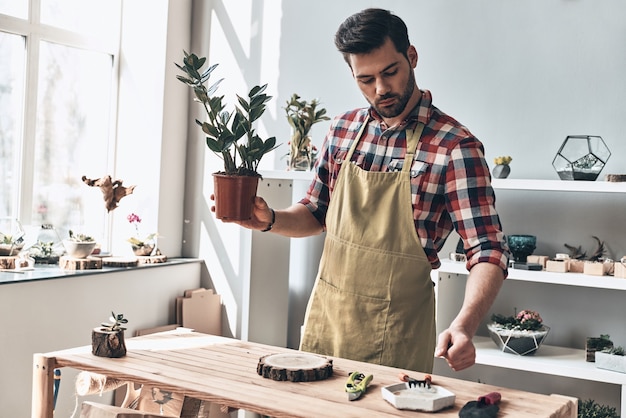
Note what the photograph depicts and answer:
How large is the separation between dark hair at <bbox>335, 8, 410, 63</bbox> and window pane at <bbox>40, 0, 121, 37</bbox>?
7.56ft

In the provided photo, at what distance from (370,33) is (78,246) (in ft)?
6.86

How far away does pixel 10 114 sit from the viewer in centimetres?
380

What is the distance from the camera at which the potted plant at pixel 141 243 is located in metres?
4.08

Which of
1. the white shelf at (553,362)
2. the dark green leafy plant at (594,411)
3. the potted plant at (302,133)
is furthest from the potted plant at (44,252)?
the dark green leafy plant at (594,411)

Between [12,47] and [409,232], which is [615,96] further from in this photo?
[12,47]

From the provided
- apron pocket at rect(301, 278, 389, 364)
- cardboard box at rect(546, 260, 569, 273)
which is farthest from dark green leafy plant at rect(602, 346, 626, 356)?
apron pocket at rect(301, 278, 389, 364)

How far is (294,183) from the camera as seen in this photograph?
163 inches

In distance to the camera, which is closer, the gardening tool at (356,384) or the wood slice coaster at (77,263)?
the gardening tool at (356,384)

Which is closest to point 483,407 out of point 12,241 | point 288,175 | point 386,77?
point 386,77

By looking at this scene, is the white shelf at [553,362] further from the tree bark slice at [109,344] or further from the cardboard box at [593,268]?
the tree bark slice at [109,344]

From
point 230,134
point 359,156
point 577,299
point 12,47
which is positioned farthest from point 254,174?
point 12,47

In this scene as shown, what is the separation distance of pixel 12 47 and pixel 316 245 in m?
1.81

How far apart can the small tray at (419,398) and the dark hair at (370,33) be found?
3.11 ft

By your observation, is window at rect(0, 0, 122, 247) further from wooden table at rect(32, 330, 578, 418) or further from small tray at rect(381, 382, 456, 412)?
small tray at rect(381, 382, 456, 412)
